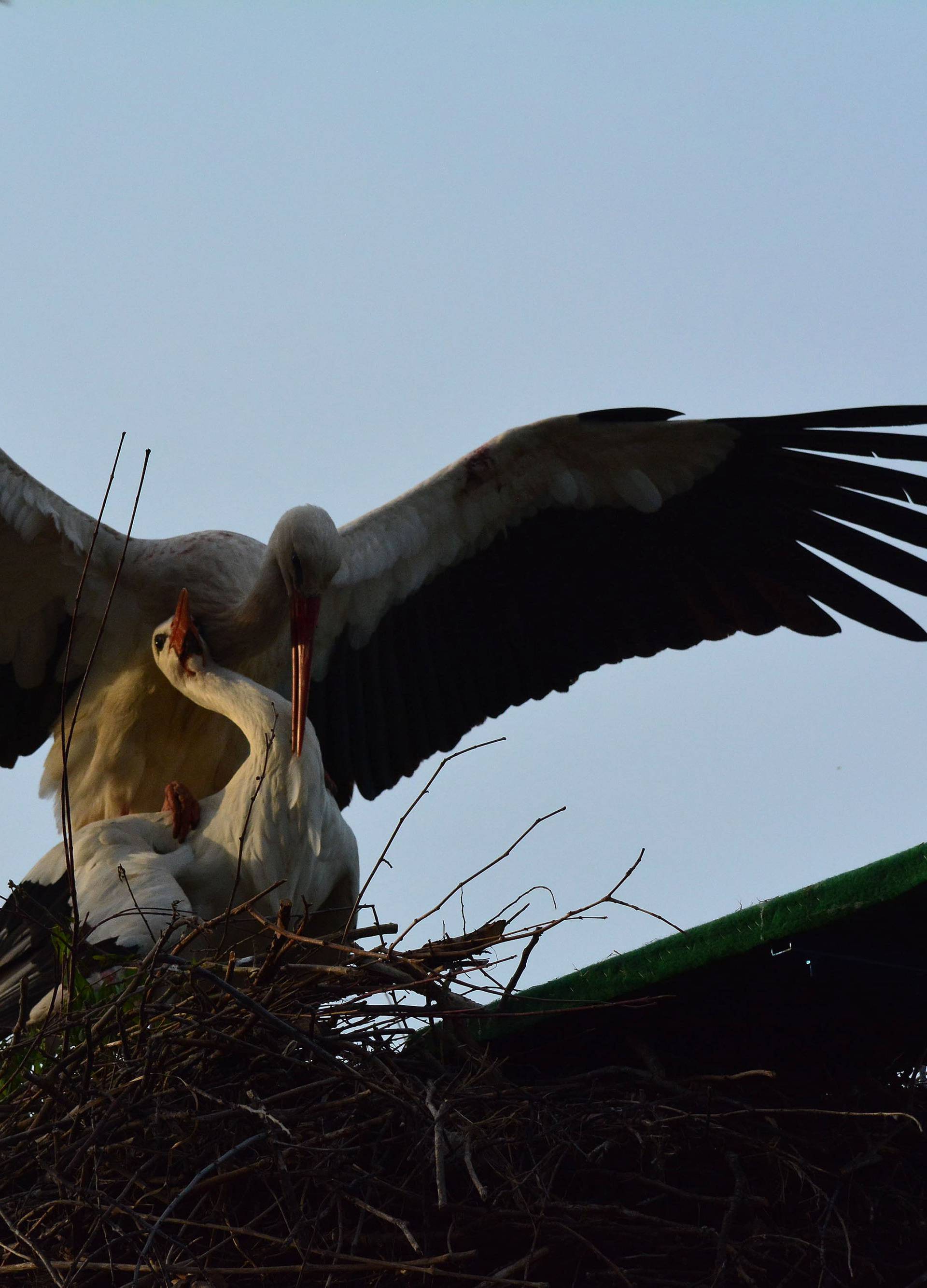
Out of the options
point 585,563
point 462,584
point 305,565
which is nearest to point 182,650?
point 305,565

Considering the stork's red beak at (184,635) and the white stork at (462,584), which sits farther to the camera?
the white stork at (462,584)

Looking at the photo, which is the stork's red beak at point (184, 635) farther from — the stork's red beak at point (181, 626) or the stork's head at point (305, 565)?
the stork's head at point (305, 565)

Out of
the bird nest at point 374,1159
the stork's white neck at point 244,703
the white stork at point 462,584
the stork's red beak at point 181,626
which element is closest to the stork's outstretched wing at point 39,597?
the white stork at point 462,584

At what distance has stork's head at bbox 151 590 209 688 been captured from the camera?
13.4 ft

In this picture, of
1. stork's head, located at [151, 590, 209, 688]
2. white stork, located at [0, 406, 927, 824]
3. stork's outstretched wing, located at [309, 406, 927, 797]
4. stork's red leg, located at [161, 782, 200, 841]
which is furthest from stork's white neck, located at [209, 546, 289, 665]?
stork's red leg, located at [161, 782, 200, 841]

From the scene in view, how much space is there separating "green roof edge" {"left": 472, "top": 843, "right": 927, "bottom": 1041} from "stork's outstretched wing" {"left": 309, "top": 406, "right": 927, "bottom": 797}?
1578mm

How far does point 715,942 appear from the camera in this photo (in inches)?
111

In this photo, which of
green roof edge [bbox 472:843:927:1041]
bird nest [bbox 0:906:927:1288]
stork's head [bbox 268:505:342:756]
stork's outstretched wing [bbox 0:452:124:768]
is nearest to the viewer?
bird nest [bbox 0:906:927:1288]

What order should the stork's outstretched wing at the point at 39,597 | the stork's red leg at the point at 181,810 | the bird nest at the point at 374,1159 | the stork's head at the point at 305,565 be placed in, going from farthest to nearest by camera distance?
the stork's head at the point at 305,565, the stork's outstretched wing at the point at 39,597, the stork's red leg at the point at 181,810, the bird nest at the point at 374,1159

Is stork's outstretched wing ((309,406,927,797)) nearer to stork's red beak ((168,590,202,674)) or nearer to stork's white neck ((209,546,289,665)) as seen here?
stork's white neck ((209,546,289,665))

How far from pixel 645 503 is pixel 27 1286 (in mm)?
2628

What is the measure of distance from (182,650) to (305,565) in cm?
37

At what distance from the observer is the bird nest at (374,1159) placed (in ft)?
7.90

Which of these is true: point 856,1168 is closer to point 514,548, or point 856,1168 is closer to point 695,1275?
point 695,1275
